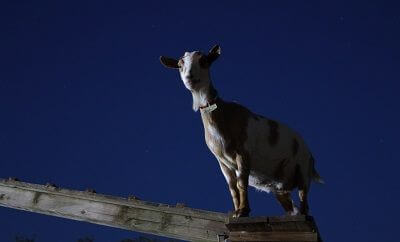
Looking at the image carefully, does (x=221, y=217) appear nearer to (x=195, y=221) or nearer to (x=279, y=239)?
(x=195, y=221)

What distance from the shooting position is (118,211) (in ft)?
15.0

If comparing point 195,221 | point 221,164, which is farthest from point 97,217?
point 221,164

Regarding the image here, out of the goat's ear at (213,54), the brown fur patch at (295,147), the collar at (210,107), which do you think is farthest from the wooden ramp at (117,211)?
the goat's ear at (213,54)

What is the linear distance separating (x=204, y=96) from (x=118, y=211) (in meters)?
→ 2.04

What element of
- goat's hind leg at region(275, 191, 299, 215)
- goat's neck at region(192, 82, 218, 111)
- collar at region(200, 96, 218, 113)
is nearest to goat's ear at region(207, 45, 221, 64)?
goat's neck at region(192, 82, 218, 111)

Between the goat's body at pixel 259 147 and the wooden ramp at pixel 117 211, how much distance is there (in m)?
0.72

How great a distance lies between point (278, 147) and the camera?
3.15 m

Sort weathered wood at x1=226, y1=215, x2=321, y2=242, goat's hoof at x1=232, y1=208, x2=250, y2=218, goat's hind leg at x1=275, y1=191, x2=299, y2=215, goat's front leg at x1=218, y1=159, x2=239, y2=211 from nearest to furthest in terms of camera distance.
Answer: weathered wood at x1=226, y1=215, x2=321, y2=242, goat's hoof at x1=232, y1=208, x2=250, y2=218, goat's front leg at x1=218, y1=159, x2=239, y2=211, goat's hind leg at x1=275, y1=191, x2=299, y2=215

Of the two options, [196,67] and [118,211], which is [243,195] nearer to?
[196,67]

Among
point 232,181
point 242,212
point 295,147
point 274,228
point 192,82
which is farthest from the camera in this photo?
point 295,147

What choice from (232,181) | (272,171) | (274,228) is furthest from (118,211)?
(274,228)

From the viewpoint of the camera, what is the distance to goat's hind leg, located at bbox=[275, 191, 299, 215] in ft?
11.2

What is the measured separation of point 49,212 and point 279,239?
119 inches

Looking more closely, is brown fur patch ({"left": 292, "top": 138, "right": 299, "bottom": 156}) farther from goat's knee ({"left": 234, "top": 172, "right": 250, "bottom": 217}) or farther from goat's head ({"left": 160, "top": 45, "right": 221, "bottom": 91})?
goat's head ({"left": 160, "top": 45, "right": 221, "bottom": 91})
